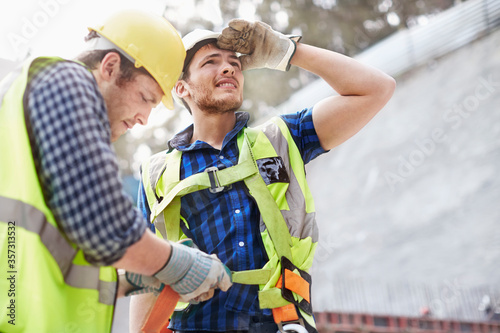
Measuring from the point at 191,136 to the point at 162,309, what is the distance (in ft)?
4.29

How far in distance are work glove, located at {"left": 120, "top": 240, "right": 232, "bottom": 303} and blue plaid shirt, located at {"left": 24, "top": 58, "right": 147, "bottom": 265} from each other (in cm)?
27

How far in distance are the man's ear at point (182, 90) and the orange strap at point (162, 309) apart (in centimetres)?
149

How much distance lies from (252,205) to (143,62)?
0.95 metres

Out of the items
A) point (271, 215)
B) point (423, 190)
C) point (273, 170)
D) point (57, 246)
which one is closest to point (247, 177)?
point (273, 170)

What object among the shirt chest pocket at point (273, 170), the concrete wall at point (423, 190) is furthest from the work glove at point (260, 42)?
the concrete wall at point (423, 190)

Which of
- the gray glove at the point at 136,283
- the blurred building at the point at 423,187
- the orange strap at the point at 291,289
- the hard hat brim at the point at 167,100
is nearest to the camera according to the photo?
the gray glove at the point at 136,283

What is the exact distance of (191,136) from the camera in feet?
9.78

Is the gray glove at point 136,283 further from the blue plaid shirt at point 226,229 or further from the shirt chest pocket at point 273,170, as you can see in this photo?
the shirt chest pocket at point 273,170

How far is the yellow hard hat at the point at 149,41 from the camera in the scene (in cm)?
192

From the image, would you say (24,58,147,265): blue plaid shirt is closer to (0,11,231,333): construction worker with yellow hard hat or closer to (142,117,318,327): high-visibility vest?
(0,11,231,333): construction worker with yellow hard hat

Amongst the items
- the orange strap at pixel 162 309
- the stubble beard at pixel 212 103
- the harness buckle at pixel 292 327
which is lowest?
the harness buckle at pixel 292 327

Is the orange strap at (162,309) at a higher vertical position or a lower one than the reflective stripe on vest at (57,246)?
lower

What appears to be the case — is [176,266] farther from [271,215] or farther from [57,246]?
[271,215]

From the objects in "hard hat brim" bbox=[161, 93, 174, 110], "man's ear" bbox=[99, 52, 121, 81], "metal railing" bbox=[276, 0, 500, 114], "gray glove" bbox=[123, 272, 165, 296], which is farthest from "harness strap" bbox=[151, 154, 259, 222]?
"metal railing" bbox=[276, 0, 500, 114]
